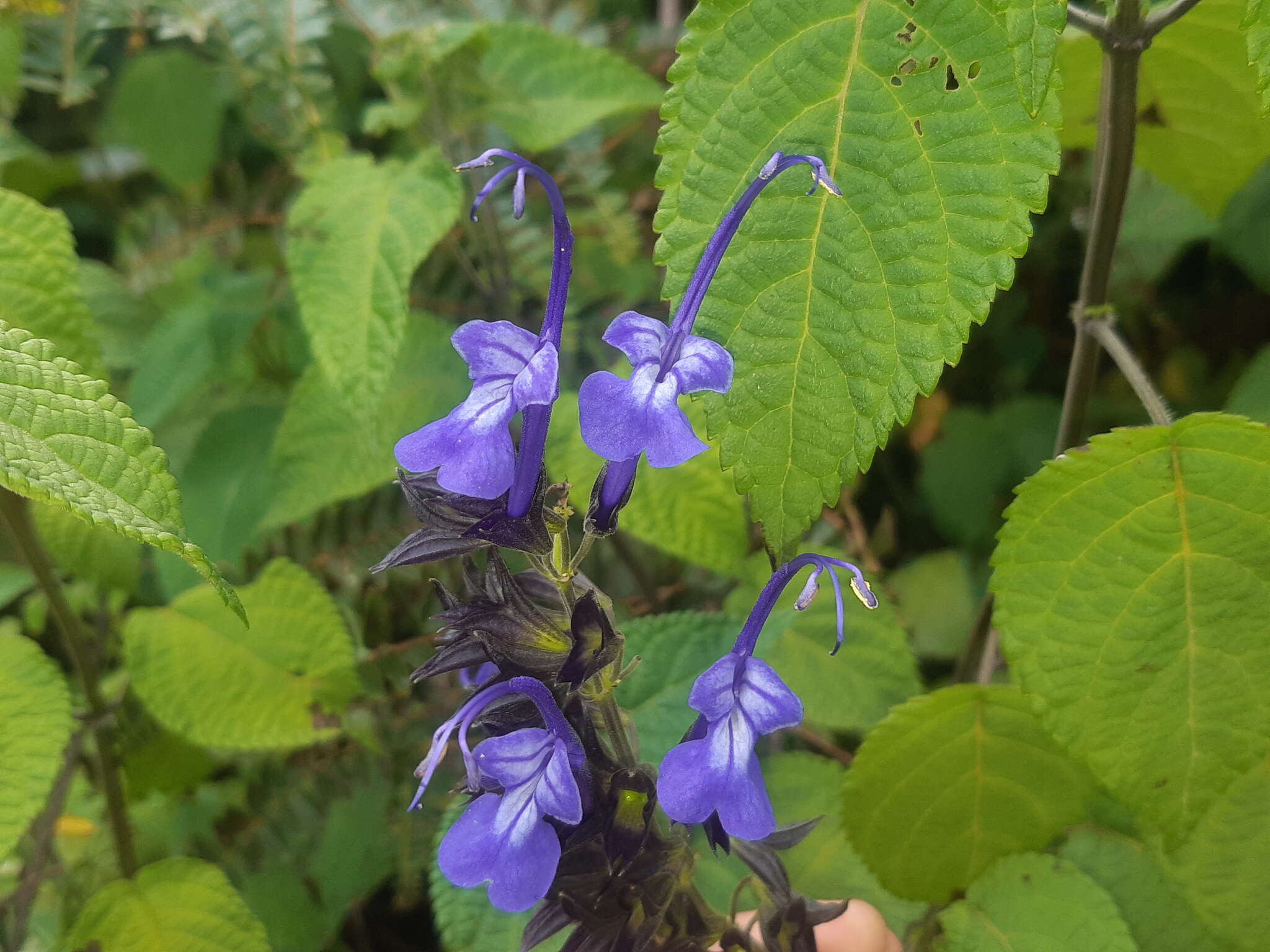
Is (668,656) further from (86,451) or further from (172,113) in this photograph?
(172,113)

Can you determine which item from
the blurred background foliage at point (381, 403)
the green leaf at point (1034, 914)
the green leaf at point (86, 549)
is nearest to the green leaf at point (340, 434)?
the blurred background foliage at point (381, 403)

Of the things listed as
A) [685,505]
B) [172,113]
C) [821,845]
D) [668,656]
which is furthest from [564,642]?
[172,113]

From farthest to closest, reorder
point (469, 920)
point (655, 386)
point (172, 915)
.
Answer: point (172, 915), point (469, 920), point (655, 386)

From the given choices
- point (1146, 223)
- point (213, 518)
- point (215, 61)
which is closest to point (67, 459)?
point (213, 518)

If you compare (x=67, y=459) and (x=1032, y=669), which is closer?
(x=67, y=459)

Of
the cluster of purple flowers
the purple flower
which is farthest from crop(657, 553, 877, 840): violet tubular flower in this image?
the purple flower

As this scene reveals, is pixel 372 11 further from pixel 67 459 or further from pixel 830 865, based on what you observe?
pixel 830 865

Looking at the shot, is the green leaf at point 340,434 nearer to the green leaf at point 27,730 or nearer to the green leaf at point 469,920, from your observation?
the green leaf at point 27,730
